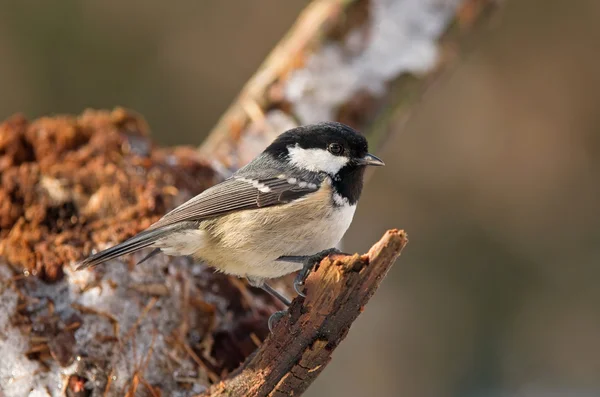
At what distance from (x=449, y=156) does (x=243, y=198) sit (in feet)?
10.7

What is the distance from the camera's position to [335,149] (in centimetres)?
245

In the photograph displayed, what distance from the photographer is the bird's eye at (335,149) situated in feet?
8.03

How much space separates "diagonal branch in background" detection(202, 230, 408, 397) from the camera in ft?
5.77

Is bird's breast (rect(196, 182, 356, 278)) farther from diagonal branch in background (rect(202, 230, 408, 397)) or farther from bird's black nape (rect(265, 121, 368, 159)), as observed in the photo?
diagonal branch in background (rect(202, 230, 408, 397))

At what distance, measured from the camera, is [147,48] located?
212 inches

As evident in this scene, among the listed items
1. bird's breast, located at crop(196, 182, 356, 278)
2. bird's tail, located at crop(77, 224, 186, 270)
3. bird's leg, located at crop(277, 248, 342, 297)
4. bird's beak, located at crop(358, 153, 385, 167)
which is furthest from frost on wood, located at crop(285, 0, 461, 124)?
bird's leg, located at crop(277, 248, 342, 297)

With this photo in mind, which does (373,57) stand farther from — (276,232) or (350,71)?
(276,232)

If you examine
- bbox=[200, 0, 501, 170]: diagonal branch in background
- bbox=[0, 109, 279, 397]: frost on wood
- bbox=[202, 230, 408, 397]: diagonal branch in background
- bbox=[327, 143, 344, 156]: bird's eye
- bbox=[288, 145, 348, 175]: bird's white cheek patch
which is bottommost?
bbox=[0, 109, 279, 397]: frost on wood

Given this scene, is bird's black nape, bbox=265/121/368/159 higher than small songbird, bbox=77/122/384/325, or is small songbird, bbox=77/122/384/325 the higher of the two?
bird's black nape, bbox=265/121/368/159

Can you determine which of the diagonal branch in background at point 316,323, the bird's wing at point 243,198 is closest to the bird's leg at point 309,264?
the diagonal branch in background at point 316,323

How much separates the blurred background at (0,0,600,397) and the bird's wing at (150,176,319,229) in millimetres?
2796

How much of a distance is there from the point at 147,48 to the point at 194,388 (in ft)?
12.1

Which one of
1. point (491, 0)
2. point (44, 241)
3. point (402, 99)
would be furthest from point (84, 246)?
point (491, 0)

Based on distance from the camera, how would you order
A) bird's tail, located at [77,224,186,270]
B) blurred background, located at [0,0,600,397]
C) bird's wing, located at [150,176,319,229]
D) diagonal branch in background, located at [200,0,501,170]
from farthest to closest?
blurred background, located at [0,0,600,397] < diagonal branch in background, located at [200,0,501,170] < bird's wing, located at [150,176,319,229] < bird's tail, located at [77,224,186,270]
